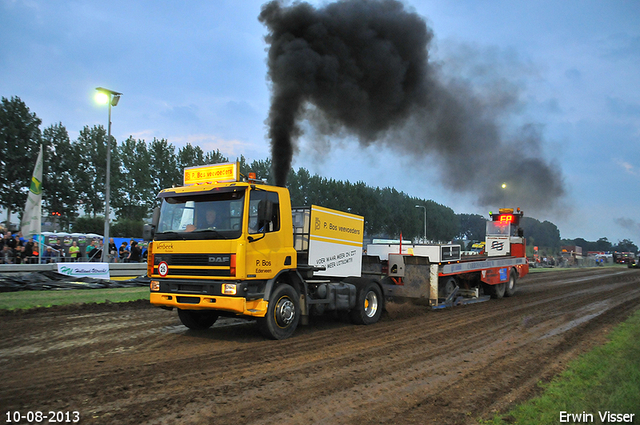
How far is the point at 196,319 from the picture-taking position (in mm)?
8516

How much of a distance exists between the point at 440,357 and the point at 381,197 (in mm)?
50923

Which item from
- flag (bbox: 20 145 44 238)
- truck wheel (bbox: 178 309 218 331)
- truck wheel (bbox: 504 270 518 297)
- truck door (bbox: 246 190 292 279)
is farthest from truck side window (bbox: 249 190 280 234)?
flag (bbox: 20 145 44 238)

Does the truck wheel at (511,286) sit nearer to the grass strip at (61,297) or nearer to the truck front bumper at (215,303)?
the truck front bumper at (215,303)

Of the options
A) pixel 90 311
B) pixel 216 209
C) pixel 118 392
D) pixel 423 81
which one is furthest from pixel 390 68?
pixel 118 392

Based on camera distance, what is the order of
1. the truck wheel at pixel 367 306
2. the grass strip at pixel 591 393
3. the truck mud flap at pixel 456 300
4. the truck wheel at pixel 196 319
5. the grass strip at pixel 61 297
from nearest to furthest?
1. the grass strip at pixel 591 393
2. the truck wheel at pixel 196 319
3. the truck wheel at pixel 367 306
4. the grass strip at pixel 61 297
5. the truck mud flap at pixel 456 300

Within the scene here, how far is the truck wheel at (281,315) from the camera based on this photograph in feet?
24.2

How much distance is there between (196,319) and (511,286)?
12888 millimetres

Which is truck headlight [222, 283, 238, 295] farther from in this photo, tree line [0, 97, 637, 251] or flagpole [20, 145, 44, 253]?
tree line [0, 97, 637, 251]

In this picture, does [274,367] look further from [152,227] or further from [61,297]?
[61,297]

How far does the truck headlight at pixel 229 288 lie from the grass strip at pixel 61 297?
6.69m

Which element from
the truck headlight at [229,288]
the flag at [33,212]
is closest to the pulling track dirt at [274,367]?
the truck headlight at [229,288]

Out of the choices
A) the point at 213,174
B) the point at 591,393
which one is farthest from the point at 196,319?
the point at 591,393

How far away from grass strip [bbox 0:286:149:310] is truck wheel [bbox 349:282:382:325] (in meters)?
7.00

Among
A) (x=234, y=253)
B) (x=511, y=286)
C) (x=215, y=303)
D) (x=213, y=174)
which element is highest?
(x=213, y=174)
